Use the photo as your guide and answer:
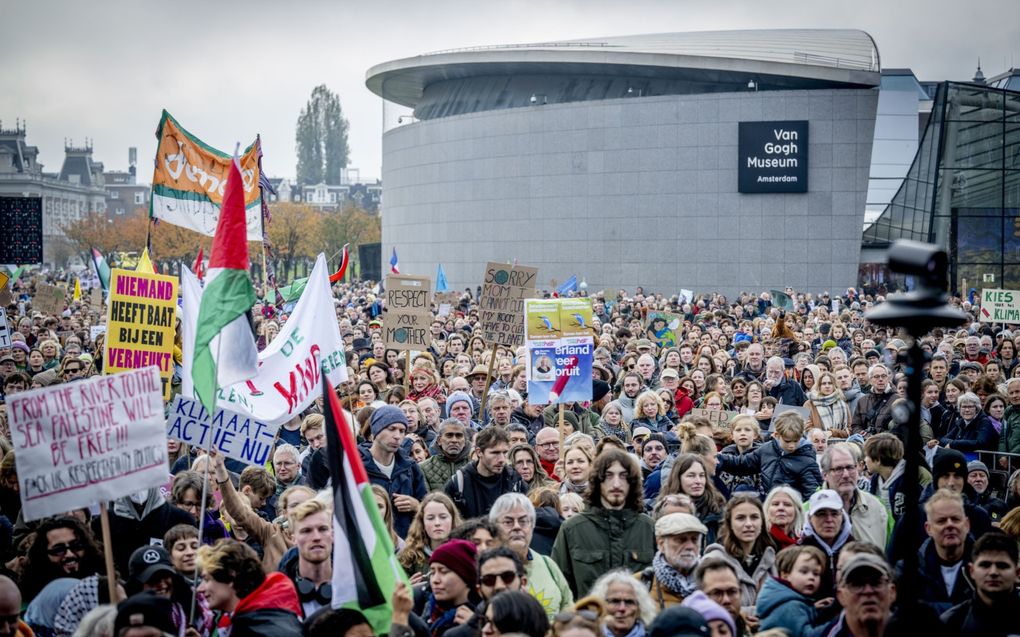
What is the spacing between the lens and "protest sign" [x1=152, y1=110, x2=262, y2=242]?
1586cm

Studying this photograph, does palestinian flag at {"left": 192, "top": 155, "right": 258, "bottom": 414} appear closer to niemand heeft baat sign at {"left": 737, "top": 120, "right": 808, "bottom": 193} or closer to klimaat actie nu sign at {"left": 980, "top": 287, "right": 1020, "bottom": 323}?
klimaat actie nu sign at {"left": 980, "top": 287, "right": 1020, "bottom": 323}

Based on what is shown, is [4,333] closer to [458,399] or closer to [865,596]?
[458,399]

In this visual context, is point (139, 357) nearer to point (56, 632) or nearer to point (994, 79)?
point (56, 632)

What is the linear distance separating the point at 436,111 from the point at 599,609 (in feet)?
183

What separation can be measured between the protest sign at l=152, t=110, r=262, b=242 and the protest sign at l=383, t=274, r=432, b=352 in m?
2.20

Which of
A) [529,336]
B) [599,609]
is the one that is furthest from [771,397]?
[599,609]

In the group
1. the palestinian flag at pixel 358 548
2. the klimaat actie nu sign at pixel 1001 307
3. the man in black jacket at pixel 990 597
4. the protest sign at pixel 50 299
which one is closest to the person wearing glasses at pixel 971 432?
the man in black jacket at pixel 990 597

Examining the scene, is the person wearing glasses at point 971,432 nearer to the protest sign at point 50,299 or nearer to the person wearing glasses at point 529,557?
the person wearing glasses at point 529,557

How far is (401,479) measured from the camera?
9.30m

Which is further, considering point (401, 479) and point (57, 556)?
point (401, 479)

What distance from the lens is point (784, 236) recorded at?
4738 cm

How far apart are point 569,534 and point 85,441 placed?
119 inches

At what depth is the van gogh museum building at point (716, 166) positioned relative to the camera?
43.0 metres

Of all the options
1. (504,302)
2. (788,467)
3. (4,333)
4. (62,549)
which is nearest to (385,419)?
(62,549)
